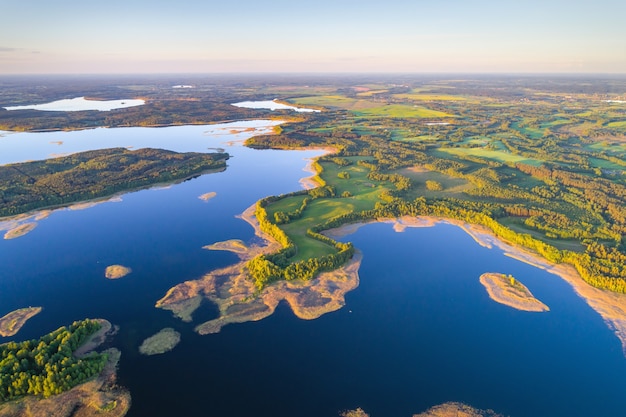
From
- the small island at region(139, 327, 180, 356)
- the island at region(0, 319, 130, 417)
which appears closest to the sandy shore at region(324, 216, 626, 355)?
the small island at region(139, 327, 180, 356)

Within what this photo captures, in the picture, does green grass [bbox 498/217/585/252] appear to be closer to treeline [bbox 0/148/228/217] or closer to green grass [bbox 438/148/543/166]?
green grass [bbox 438/148/543/166]

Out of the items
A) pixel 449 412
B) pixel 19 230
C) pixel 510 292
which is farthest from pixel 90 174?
pixel 449 412

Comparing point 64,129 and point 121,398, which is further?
point 64,129

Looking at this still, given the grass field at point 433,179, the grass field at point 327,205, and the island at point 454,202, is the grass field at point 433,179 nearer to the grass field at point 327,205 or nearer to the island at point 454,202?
the island at point 454,202

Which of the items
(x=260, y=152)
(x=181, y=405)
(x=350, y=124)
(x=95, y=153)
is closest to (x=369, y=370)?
(x=181, y=405)

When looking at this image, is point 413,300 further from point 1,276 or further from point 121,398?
point 1,276

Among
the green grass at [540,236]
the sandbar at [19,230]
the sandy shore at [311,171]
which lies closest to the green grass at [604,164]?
the green grass at [540,236]

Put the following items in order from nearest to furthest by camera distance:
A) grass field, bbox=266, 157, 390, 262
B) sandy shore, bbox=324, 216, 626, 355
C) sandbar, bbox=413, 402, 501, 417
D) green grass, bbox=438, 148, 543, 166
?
1. sandbar, bbox=413, 402, 501, 417
2. sandy shore, bbox=324, 216, 626, 355
3. grass field, bbox=266, 157, 390, 262
4. green grass, bbox=438, 148, 543, 166
